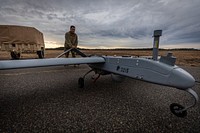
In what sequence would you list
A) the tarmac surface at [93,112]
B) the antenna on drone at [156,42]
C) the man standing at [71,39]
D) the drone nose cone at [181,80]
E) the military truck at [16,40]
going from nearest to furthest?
the drone nose cone at [181,80], the tarmac surface at [93,112], the antenna on drone at [156,42], the man standing at [71,39], the military truck at [16,40]

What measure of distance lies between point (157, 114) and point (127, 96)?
35.9 inches

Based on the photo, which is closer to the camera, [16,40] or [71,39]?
[71,39]

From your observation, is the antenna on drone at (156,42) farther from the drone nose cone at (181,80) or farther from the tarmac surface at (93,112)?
the tarmac surface at (93,112)

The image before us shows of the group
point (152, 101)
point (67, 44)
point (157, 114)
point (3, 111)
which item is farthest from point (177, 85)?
point (67, 44)

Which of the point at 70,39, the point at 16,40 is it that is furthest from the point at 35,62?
the point at 16,40

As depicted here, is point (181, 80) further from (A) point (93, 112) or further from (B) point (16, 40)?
(B) point (16, 40)

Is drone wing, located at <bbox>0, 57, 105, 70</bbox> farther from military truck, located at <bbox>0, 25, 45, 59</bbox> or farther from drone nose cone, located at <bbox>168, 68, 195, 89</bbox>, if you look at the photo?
military truck, located at <bbox>0, 25, 45, 59</bbox>

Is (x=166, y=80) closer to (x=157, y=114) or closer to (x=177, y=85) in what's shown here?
(x=177, y=85)

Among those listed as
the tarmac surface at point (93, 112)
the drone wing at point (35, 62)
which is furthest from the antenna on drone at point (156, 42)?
the drone wing at point (35, 62)

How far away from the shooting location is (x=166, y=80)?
5.71 feet

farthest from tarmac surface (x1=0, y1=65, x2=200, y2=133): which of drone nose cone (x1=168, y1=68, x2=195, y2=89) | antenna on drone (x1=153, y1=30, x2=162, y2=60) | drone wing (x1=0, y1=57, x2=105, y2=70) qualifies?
antenna on drone (x1=153, y1=30, x2=162, y2=60)

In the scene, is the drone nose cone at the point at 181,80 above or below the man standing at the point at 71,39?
below

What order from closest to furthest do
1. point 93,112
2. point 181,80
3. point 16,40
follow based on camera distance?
point 181,80 < point 93,112 < point 16,40

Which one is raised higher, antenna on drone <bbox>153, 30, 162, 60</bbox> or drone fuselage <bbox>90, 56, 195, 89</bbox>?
antenna on drone <bbox>153, 30, 162, 60</bbox>
